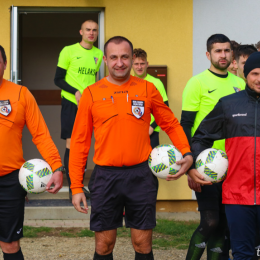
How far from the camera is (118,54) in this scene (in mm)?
3836

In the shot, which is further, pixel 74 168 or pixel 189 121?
pixel 189 121

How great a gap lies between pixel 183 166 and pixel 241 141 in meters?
0.51

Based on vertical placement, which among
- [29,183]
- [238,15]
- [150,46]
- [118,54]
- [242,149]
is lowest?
[29,183]

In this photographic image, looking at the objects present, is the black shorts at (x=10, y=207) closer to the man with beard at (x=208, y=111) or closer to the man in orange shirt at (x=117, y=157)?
the man in orange shirt at (x=117, y=157)

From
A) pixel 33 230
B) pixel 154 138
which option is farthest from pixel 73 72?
pixel 33 230

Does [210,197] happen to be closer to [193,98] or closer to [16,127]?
[193,98]

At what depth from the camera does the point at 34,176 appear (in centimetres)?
375

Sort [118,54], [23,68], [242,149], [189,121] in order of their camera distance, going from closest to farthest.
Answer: [242,149]
[118,54]
[189,121]
[23,68]

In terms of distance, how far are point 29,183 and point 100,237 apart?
29.5 inches

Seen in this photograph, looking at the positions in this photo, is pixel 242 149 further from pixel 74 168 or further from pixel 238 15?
pixel 238 15

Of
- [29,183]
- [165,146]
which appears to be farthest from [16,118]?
[165,146]

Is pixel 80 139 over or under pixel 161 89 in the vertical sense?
under

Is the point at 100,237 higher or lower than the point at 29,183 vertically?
lower

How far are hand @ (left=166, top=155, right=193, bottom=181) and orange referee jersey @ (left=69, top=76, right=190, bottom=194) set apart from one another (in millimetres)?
135
